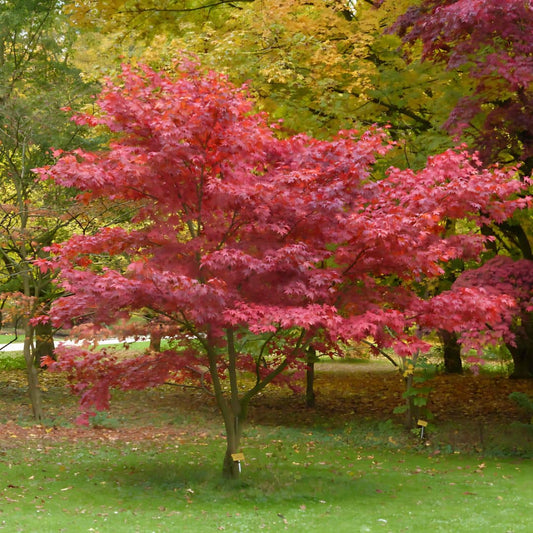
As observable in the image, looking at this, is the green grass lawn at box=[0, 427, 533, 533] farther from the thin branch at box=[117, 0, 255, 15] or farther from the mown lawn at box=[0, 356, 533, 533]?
the thin branch at box=[117, 0, 255, 15]

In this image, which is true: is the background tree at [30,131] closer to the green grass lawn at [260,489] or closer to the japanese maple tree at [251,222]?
the green grass lawn at [260,489]

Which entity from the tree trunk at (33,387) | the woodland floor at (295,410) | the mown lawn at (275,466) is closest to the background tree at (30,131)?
the tree trunk at (33,387)

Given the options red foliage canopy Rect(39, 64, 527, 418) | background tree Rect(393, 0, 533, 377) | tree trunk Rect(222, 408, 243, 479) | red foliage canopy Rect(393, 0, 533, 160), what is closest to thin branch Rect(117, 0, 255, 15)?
background tree Rect(393, 0, 533, 377)

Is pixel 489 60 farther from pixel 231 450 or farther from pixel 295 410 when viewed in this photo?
pixel 295 410

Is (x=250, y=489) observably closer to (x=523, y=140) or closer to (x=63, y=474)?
(x=63, y=474)

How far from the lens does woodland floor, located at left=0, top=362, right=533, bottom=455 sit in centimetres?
1236

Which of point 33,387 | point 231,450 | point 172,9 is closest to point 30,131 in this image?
point 172,9

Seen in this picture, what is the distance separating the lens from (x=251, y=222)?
312 inches

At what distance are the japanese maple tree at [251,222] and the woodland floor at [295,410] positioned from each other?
473 cm

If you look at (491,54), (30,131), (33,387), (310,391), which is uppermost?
(30,131)

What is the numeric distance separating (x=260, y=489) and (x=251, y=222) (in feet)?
10.9

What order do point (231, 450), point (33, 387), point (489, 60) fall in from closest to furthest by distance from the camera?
point (231, 450)
point (489, 60)
point (33, 387)

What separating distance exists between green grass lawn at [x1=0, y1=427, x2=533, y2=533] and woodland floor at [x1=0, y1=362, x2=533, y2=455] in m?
0.88

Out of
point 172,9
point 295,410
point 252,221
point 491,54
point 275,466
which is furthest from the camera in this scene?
point 295,410
